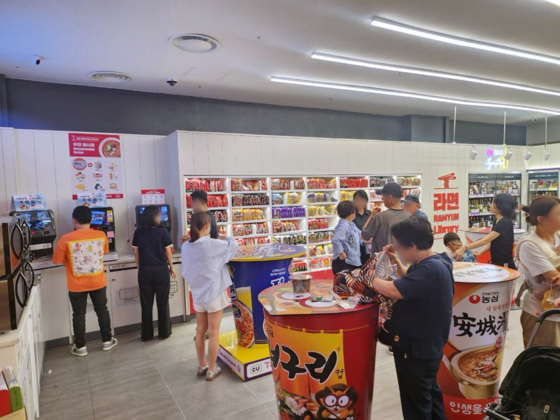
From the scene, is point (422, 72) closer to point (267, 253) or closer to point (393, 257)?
point (267, 253)

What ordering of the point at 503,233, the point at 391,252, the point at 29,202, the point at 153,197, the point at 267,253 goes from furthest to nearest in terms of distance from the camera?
the point at 153,197 < the point at 29,202 < the point at 503,233 < the point at 267,253 < the point at 391,252

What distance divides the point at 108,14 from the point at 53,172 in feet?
8.93

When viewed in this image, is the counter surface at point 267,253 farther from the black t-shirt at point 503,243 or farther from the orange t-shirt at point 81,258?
the black t-shirt at point 503,243

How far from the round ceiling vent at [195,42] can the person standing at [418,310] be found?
3189mm

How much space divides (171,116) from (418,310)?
5.50m

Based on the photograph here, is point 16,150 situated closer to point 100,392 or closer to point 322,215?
point 100,392

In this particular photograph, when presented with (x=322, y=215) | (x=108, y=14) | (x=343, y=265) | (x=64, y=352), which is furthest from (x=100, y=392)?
(x=322, y=215)

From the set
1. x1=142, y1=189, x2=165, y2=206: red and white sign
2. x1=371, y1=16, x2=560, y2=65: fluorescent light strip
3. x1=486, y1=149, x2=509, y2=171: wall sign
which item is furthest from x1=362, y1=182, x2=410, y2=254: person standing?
x1=486, y1=149, x2=509, y2=171: wall sign

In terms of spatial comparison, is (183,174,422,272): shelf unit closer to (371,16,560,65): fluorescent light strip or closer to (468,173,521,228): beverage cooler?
(468,173,521,228): beverage cooler

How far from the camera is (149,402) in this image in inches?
138

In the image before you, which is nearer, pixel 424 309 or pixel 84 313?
pixel 424 309

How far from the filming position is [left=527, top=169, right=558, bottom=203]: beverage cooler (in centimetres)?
965

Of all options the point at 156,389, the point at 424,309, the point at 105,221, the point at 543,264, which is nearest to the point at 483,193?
the point at 543,264

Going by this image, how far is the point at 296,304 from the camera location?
253 centimetres
